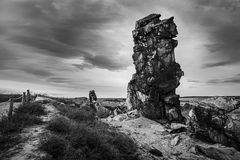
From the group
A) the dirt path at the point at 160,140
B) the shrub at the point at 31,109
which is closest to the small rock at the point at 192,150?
the dirt path at the point at 160,140

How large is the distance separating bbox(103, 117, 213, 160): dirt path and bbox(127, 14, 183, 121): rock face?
8.50ft

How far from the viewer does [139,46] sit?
88.8ft

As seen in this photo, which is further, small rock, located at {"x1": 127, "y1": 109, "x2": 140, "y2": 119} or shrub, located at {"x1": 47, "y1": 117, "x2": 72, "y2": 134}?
small rock, located at {"x1": 127, "y1": 109, "x2": 140, "y2": 119}

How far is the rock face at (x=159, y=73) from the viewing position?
966 inches

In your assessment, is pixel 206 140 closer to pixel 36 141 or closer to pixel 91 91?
pixel 36 141

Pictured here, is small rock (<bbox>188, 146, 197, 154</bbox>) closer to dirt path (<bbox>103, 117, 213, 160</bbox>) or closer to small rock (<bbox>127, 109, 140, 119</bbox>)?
dirt path (<bbox>103, 117, 213, 160</bbox>)

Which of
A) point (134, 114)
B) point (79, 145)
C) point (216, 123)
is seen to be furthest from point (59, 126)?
point (134, 114)

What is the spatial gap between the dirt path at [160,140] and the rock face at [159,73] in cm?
259

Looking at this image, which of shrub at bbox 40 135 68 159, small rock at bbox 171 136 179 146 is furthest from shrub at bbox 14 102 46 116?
small rock at bbox 171 136 179 146

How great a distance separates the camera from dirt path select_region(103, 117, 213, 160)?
1307 centimetres

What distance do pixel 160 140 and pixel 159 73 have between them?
10485mm

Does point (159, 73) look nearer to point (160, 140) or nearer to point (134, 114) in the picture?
point (134, 114)

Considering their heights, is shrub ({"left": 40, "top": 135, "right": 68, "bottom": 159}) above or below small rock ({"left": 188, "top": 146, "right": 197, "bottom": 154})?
above

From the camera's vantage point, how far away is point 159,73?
24750 mm
